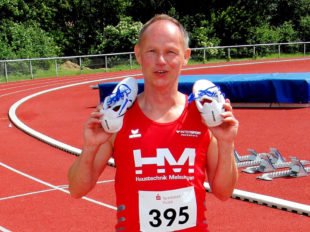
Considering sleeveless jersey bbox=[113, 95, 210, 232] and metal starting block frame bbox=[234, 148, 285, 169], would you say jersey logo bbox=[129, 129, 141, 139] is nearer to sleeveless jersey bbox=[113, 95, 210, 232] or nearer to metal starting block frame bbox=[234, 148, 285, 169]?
sleeveless jersey bbox=[113, 95, 210, 232]

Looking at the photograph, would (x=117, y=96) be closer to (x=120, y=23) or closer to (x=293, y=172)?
(x=293, y=172)

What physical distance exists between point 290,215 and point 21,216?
3.42 m

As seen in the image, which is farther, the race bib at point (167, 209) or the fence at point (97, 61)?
the fence at point (97, 61)

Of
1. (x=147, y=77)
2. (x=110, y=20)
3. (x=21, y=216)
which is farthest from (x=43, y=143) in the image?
(x=110, y=20)

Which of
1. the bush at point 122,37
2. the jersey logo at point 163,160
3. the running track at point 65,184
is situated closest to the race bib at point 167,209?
the jersey logo at point 163,160

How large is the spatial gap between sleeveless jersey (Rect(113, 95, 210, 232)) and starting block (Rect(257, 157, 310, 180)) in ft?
15.5

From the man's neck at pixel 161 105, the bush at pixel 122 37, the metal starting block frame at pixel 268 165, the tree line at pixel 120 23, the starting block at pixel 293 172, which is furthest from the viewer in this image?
the bush at pixel 122 37

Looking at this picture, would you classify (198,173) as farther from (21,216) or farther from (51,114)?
(51,114)

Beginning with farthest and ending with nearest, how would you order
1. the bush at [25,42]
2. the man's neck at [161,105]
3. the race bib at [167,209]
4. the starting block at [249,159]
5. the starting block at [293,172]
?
the bush at [25,42] < the starting block at [249,159] < the starting block at [293,172] < the man's neck at [161,105] < the race bib at [167,209]

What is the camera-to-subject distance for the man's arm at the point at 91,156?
2.25 meters

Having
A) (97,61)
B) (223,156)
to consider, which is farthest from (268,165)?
(97,61)

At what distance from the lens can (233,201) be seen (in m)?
5.87

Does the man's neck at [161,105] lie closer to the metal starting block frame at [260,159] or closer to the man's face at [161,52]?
the man's face at [161,52]

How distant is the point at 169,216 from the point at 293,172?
16.4 feet
